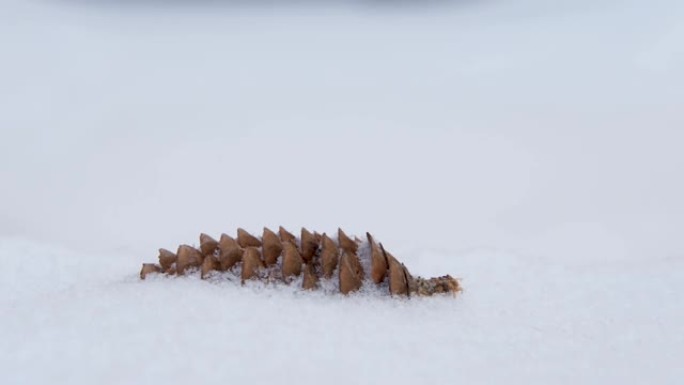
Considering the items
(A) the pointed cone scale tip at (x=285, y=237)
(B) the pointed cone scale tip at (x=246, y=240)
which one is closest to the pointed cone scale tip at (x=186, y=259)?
(B) the pointed cone scale tip at (x=246, y=240)

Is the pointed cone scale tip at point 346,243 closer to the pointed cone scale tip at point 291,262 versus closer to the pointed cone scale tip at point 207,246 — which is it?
the pointed cone scale tip at point 291,262

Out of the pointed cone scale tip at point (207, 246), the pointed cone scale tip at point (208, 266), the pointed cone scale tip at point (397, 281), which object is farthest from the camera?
the pointed cone scale tip at point (207, 246)

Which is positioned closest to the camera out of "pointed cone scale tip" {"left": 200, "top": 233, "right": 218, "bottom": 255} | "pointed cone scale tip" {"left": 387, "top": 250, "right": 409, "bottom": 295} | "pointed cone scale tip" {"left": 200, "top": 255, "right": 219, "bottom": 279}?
"pointed cone scale tip" {"left": 387, "top": 250, "right": 409, "bottom": 295}

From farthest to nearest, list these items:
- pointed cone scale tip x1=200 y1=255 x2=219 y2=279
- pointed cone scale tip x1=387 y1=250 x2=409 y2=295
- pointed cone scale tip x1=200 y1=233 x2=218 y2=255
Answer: pointed cone scale tip x1=200 y1=233 x2=218 y2=255 → pointed cone scale tip x1=200 y1=255 x2=219 y2=279 → pointed cone scale tip x1=387 y1=250 x2=409 y2=295

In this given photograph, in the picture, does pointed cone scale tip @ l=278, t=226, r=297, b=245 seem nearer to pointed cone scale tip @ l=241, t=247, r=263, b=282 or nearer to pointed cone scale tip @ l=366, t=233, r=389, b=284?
pointed cone scale tip @ l=241, t=247, r=263, b=282

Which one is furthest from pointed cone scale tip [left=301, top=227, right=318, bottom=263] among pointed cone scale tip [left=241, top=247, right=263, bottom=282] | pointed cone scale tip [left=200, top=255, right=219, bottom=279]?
pointed cone scale tip [left=200, top=255, right=219, bottom=279]

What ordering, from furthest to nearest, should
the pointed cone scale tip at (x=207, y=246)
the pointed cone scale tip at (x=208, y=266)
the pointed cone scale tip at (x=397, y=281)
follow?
the pointed cone scale tip at (x=207, y=246) → the pointed cone scale tip at (x=208, y=266) → the pointed cone scale tip at (x=397, y=281)

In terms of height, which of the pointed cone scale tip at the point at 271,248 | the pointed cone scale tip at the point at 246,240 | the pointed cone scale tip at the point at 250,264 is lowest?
the pointed cone scale tip at the point at 250,264

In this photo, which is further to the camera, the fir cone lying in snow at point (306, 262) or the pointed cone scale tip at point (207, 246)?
Answer: the pointed cone scale tip at point (207, 246)

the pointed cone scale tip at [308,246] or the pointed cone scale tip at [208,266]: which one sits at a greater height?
the pointed cone scale tip at [308,246]

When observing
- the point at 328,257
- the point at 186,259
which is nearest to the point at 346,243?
the point at 328,257
